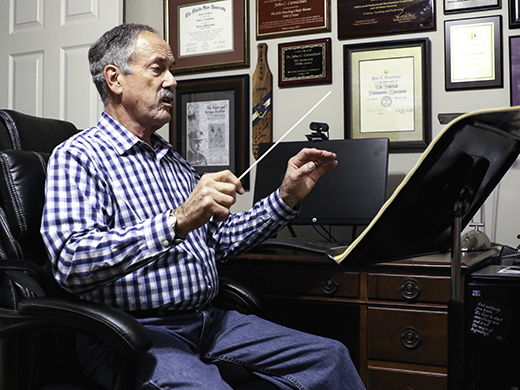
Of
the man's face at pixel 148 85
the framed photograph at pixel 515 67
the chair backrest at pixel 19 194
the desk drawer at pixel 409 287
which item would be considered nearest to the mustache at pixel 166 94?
the man's face at pixel 148 85

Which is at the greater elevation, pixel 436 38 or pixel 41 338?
pixel 436 38

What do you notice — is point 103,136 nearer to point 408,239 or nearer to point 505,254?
point 408,239

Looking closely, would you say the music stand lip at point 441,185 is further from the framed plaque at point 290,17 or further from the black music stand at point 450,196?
the framed plaque at point 290,17

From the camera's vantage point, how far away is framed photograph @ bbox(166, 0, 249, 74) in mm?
2324

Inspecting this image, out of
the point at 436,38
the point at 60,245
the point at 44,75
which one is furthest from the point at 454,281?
the point at 44,75

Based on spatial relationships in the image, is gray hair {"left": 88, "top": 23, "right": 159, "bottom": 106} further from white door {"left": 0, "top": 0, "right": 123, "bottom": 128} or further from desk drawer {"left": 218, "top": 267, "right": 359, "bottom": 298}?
white door {"left": 0, "top": 0, "right": 123, "bottom": 128}

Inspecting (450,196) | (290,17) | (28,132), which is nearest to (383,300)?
(450,196)

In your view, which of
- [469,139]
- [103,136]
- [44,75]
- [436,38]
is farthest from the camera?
[44,75]

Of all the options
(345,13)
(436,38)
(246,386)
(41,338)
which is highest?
(345,13)

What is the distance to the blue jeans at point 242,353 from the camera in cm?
110

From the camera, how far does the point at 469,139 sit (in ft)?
2.91

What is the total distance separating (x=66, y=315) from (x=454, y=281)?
2.65ft

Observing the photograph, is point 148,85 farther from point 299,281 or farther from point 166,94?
point 299,281

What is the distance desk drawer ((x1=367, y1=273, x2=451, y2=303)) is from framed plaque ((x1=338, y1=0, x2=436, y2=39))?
1.07m
